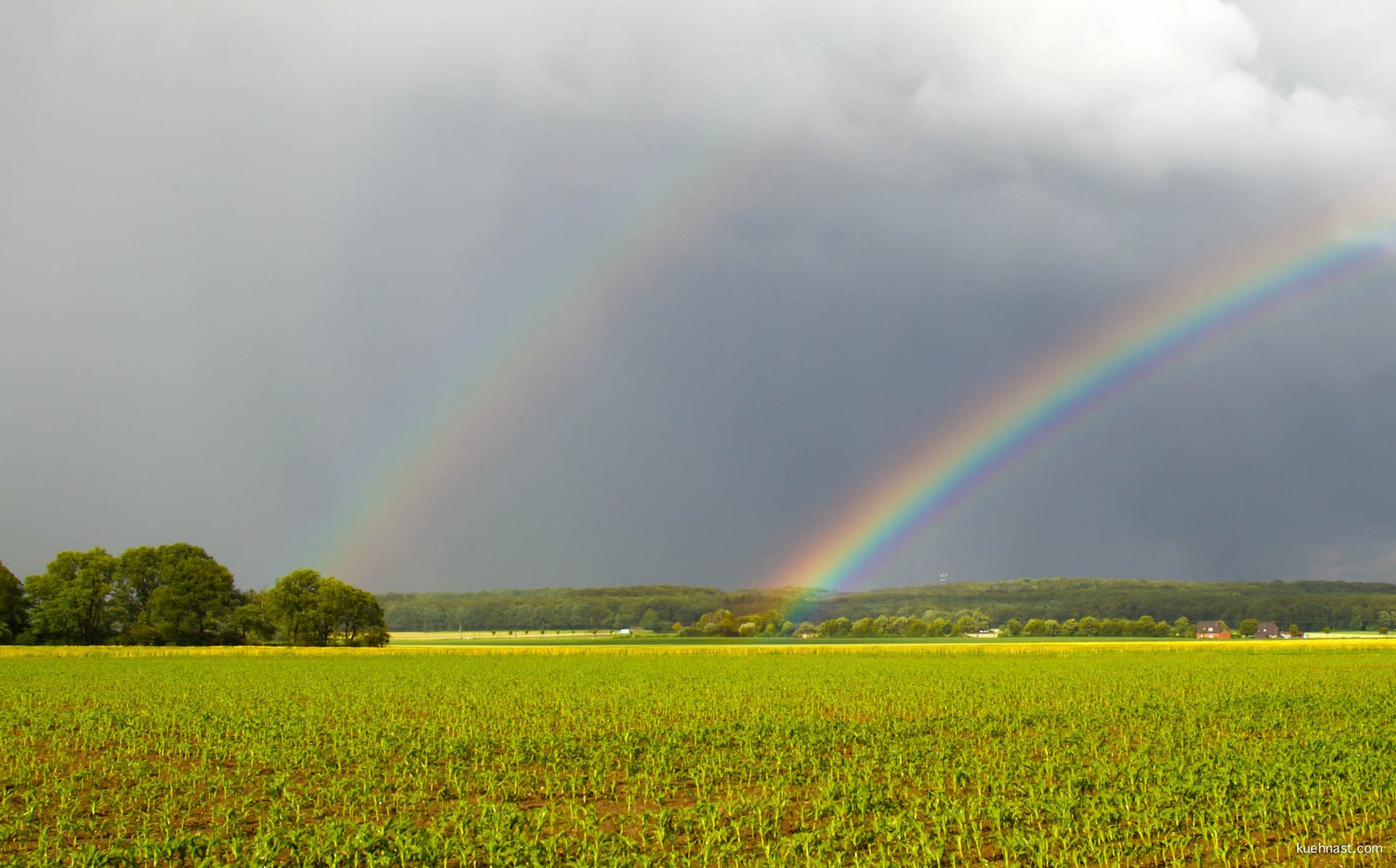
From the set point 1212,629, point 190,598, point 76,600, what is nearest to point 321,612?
point 190,598

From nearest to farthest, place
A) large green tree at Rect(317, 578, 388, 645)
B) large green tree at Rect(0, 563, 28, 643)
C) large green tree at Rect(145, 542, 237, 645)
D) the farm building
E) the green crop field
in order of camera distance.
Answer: the green crop field < large green tree at Rect(0, 563, 28, 643) < large green tree at Rect(145, 542, 237, 645) < large green tree at Rect(317, 578, 388, 645) < the farm building

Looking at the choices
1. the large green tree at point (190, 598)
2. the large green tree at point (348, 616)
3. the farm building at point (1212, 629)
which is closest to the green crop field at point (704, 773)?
the large green tree at point (348, 616)

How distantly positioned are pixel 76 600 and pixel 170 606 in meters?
10.3

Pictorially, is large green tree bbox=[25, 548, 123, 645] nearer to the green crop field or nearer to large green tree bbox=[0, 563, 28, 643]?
large green tree bbox=[0, 563, 28, 643]

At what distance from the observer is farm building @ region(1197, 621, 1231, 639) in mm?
178587

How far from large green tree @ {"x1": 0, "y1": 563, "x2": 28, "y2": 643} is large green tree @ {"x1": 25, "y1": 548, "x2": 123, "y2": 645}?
1070mm

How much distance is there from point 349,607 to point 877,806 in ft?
382

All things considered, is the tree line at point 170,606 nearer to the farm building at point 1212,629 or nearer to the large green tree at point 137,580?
the large green tree at point 137,580

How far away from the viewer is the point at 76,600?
114 m

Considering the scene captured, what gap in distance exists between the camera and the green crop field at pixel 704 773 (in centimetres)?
1550

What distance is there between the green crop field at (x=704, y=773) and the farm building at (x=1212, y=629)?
485 feet

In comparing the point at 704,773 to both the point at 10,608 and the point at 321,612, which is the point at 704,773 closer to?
the point at 321,612

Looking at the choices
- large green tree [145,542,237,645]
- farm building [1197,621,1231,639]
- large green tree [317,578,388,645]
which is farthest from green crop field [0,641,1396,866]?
farm building [1197,621,1231,639]

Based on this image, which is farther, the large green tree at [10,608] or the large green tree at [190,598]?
the large green tree at [190,598]
